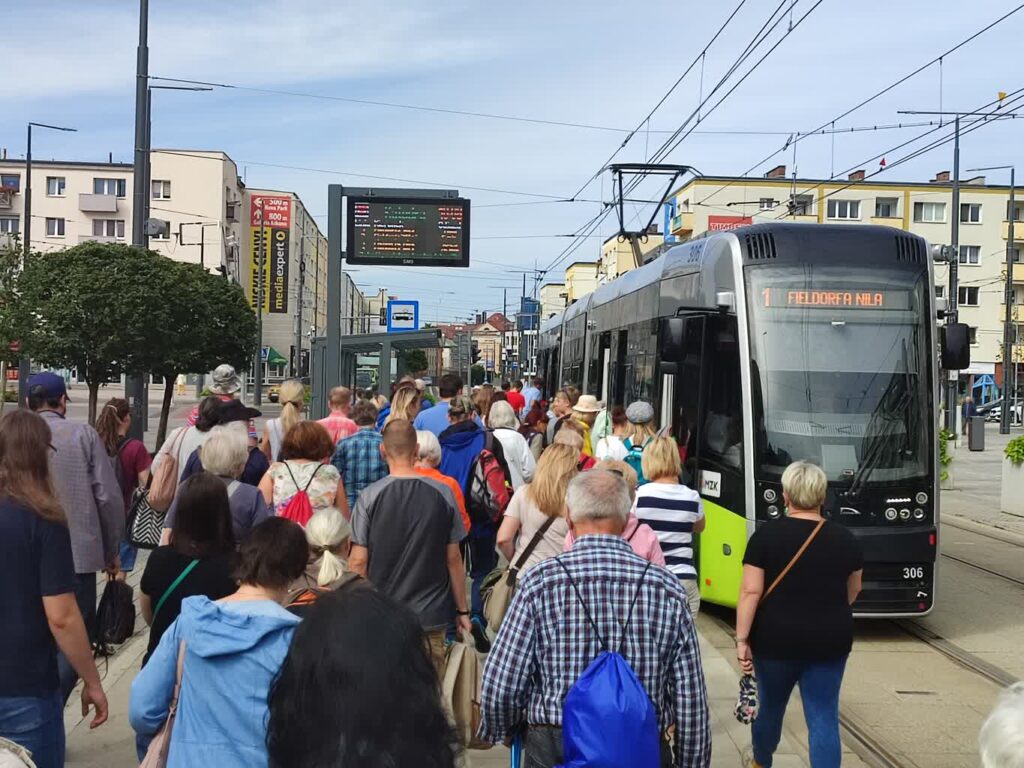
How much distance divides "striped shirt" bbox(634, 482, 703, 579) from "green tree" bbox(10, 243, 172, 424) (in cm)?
1792

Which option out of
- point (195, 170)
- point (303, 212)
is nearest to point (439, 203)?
point (195, 170)

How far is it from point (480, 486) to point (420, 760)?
6.76m

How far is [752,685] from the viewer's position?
19.3 ft

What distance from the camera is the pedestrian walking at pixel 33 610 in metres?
4.15

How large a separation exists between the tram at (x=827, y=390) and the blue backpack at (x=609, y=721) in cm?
658

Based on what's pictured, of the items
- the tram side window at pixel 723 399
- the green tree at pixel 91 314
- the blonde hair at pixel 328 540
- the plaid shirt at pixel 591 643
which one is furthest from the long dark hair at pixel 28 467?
the green tree at pixel 91 314

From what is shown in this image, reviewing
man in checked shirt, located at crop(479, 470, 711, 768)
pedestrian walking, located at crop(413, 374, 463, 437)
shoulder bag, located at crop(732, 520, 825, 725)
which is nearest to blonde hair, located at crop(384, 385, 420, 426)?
pedestrian walking, located at crop(413, 374, 463, 437)

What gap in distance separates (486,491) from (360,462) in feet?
3.52

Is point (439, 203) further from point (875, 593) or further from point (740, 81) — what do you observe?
point (875, 593)

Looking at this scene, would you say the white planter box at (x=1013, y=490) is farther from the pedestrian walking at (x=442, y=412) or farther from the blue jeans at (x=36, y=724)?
the blue jeans at (x=36, y=724)

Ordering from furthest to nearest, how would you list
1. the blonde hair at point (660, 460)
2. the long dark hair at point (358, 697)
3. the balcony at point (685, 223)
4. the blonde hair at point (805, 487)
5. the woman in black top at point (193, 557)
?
the balcony at point (685, 223)
the blonde hair at point (660, 460)
the blonde hair at point (805, 487)
the woman in black top at point (193, 557)
the long dark hair at point (358, 697)

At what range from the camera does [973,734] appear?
7477 mm

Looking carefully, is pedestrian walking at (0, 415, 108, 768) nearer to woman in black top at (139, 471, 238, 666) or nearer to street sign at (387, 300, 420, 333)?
woman in black top at (139, 471, 238, 666)

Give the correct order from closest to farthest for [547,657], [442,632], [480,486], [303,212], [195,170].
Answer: [547,657], [442,632], [480,486], [195,170], [303,212]
